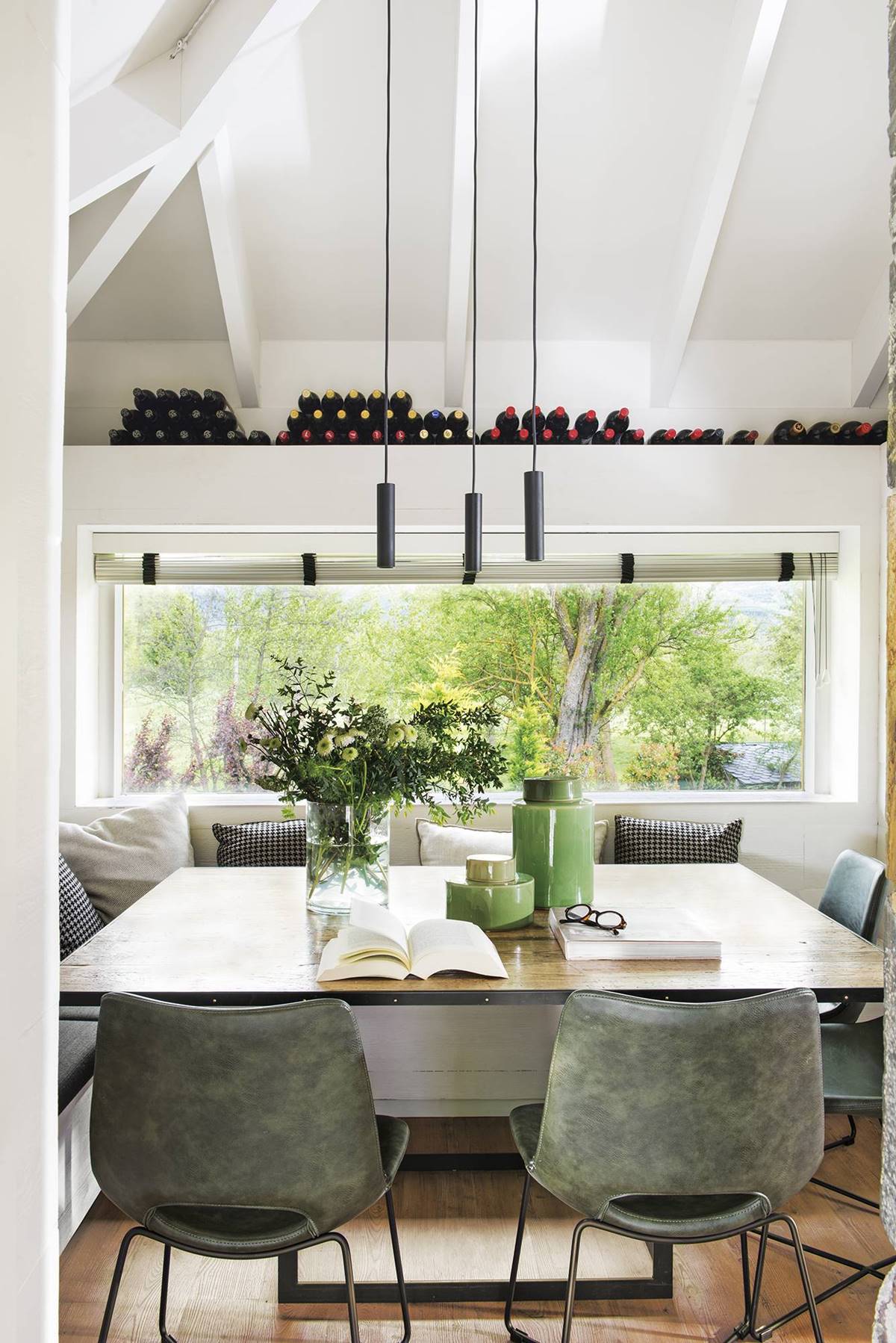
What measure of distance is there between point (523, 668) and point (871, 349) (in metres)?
1.88

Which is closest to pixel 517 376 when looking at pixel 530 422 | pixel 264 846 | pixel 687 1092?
pixel 530 422

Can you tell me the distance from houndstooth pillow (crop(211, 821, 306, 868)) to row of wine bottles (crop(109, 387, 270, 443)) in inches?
58.8

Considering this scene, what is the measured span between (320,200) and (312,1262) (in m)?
3.29

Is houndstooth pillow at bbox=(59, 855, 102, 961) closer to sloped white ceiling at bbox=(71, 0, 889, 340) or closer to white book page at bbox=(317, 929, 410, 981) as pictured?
white book page at bbox=(317, 929, 410, 981)

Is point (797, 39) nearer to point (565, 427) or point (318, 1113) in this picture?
point (565, 427)

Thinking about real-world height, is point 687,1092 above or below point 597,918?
below

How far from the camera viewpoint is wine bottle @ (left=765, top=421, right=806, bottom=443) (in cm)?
374

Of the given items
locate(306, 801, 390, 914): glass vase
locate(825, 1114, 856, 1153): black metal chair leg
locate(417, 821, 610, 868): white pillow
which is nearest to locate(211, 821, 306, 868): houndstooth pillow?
locate(417, 821, 610, 868): white pillow

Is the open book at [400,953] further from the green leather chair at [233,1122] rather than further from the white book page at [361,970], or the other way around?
the green leather chair at [233,1122]

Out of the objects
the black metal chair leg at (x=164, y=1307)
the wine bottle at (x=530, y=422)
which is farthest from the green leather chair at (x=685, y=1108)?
the wine bottle at (x=530, y=422)

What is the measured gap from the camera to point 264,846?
142 inches

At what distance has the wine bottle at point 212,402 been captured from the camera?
141 inches

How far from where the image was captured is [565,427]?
11.8 feet

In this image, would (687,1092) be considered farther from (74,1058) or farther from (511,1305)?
(74,1058)
